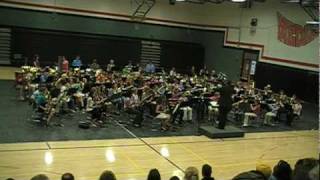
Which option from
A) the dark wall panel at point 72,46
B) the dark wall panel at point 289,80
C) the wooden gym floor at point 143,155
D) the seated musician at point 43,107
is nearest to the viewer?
the wooden gym floor at point 143,155

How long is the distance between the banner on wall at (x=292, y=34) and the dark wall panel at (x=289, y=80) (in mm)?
1670

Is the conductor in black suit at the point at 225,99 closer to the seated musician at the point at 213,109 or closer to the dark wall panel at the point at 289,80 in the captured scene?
the seated musician at the point at 213,109

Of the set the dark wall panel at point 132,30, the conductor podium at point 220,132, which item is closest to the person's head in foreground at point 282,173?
the conductor podium at point 220,132

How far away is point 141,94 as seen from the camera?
1714cm

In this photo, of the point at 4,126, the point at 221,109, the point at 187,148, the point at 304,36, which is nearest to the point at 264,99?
the point at 221,109

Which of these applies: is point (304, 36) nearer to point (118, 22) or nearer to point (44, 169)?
point (118, 22)

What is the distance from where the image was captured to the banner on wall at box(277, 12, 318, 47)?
2480 cm

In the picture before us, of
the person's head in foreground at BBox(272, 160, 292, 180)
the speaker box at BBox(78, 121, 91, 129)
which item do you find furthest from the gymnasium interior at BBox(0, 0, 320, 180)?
the speaker box at BBox(78, 121, 91, 129)

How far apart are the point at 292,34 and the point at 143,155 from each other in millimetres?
17309

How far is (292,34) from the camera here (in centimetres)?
2589

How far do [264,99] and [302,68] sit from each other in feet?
26.4

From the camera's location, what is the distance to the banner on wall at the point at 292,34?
24.8 m

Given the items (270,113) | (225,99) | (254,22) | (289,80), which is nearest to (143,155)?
(225,99)

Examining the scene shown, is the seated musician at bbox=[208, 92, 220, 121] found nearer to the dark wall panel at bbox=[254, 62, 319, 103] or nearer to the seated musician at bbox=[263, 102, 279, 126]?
the seated musician at bbox=[263, 102, 279, 126]
